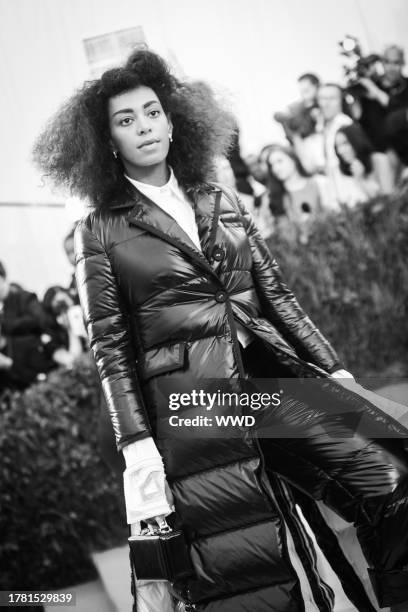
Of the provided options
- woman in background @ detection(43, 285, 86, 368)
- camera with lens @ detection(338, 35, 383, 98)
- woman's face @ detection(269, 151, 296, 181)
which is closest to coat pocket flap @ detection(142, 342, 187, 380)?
woman in background @ detection(43, 285, 86, 368)

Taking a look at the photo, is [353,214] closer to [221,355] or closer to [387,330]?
[387,330]

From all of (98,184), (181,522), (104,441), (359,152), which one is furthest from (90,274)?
(359,152)

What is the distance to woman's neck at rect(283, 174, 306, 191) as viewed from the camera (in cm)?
491

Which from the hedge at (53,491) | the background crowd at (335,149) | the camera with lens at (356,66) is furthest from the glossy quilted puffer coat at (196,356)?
the camera with lens at (356,66)

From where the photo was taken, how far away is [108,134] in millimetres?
2199

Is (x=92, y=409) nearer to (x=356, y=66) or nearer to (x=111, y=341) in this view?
(x=111, y=341)

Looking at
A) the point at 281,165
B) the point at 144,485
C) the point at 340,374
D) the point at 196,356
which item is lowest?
the point at 144,485

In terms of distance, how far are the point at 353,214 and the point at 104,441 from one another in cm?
293

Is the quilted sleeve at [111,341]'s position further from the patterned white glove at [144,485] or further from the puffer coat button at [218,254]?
the puffer coat button at [218,254]

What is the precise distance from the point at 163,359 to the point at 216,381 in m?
0.16

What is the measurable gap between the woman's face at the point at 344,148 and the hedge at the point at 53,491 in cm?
231

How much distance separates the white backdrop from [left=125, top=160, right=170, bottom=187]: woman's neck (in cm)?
242

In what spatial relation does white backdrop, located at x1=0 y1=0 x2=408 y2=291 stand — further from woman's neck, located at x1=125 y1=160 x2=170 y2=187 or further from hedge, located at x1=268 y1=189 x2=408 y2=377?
woman's neck, located at x1=125 y1=160 x2=170 y2=187

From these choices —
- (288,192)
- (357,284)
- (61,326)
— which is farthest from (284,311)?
(288,192)
